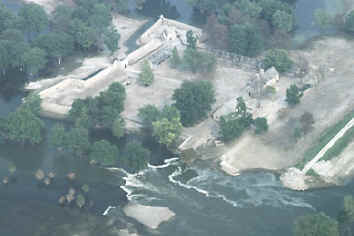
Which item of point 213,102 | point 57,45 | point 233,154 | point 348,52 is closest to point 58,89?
point 57,45

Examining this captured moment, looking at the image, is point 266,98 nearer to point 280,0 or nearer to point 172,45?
point 172,45

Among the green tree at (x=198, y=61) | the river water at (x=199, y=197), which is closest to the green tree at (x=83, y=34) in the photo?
the green tree at (x=198, y=61)

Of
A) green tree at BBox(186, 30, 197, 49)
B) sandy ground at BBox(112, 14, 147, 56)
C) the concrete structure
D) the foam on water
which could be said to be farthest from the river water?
sandy ground at BBox(112, 14, 147, 56)

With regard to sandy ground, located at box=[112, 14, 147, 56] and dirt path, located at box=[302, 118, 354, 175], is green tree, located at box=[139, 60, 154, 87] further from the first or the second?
dirt path, located at box=[302, 118, 354, 175]

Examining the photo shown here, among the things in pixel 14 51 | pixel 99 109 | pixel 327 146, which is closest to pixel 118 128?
pixel 99 109

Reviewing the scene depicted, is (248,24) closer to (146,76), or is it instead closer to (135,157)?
(146,76)
